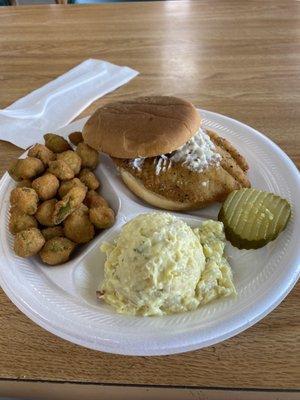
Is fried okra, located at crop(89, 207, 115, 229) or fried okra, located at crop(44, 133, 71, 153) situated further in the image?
fried okra, located at crop(44, 133, 71, 153)

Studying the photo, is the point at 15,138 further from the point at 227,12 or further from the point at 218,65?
the point at 227,12

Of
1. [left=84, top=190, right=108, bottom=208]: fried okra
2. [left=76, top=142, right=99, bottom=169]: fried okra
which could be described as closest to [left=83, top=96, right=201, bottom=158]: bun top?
[left=76, top=142, right=99, bottom=169]: fried okra

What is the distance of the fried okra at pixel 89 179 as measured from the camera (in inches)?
52.1

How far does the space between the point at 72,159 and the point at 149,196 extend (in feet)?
0.89

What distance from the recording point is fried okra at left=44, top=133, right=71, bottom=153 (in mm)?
1404

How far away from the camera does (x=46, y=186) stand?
1236 mm

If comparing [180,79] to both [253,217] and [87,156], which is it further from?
[253,217]

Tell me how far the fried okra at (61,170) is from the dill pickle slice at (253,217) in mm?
463

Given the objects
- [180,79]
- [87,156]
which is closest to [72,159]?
[87,156]

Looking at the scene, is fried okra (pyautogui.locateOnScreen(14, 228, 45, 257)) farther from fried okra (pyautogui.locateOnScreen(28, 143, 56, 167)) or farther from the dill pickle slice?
the dill pickle slice

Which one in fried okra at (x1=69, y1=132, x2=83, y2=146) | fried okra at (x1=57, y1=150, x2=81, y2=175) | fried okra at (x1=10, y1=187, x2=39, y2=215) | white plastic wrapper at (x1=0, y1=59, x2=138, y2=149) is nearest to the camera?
fried okra at (x1=10, y1=187, x2=39, y2=215)

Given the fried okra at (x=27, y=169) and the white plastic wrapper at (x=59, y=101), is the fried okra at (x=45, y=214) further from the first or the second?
the white plastic wrapper at (x=59, y=101)

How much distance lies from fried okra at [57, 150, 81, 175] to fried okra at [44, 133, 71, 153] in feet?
0.19

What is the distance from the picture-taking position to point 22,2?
14.2 ft
